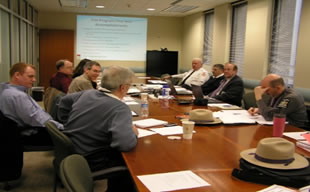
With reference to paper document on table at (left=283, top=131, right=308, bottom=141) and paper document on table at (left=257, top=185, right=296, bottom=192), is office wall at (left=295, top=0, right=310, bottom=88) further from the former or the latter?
paper document on table at (left=257, top=185, right=296, bottom=192)

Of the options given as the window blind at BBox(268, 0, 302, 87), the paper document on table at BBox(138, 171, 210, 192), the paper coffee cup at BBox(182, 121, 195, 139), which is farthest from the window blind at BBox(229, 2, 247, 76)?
the paper document on table at BBox(138, 171, 210, 192)

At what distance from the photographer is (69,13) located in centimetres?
949

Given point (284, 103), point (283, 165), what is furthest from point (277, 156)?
point (284, 103)

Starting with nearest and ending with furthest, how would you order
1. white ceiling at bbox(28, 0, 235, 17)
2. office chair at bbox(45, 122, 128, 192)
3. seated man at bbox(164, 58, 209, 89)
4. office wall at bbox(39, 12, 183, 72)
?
office chair at bbox(45, 122, 128, 192) → seated man at bbox(164, 58, 209, 89) → white ceiling at bbox(28, 0, 235, 17) → office wall at bbox(39, 12, 183, 72)

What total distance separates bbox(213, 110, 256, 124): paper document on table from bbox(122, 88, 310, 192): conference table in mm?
116

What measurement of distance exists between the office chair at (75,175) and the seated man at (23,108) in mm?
1417

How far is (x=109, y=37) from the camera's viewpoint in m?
9.53

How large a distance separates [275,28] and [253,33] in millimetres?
489

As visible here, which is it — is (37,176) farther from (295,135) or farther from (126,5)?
(126,5)

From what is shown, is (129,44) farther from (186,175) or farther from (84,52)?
(186,175)

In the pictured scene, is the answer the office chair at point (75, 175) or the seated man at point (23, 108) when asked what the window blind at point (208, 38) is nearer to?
the seated man at point (23, 108)

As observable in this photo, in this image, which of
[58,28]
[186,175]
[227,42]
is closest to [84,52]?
[58,28]

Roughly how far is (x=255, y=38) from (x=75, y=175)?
18.9 feet

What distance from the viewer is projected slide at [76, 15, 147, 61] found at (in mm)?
9492
